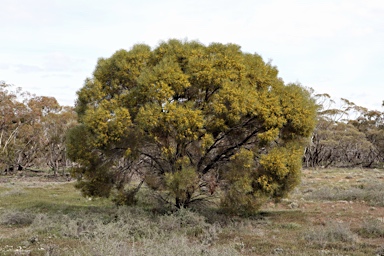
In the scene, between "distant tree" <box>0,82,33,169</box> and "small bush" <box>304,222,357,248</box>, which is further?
A: "distant tree" <box>0,82,33,169</box>

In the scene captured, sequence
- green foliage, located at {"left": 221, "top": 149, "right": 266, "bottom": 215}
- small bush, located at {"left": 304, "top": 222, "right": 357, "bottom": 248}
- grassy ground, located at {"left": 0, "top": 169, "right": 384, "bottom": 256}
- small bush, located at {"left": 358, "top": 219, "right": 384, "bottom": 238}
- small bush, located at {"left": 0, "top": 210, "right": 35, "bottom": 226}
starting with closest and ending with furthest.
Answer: grassy ground, located at {"left": 0, "top": 169, "right": 384, "bottom": 256} → small bush, located at {"left": 304, "top": 222, "right": 357, "bottom": 248} → small bush, located at {"left": 358, "top": 219, "right": 384, "bottom": 238} → green foliage, located at {"left": 221, "top": 149, "right": 266, "bottom": 215} → small bush, located at {"left": 0, "top": 210, "right": 35, "bottom": 226}

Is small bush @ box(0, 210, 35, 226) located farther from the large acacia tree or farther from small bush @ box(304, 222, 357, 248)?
small bush @ box(304, 222, 357, 248)

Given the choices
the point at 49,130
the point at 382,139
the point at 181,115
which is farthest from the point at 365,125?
the point at 181,115

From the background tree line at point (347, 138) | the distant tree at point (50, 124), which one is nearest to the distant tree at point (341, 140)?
the background tree line at point (347, 138)

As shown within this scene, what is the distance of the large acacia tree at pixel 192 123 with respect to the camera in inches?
483

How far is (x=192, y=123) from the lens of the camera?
39.2 feet

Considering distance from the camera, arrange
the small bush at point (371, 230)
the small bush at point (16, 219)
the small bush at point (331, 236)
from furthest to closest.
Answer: the small bush at point (16, 219), the small bush at point (371, 230), the small bush at point (331, 236)

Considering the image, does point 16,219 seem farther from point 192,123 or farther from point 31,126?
point 31,126

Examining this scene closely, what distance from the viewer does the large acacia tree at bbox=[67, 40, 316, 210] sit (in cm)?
1226

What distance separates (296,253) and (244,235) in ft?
8.83

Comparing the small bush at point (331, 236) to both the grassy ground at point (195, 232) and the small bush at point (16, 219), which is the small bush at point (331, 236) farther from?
the small bush at point (16, 219)

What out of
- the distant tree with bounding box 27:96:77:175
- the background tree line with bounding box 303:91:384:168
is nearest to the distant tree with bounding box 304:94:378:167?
the background tree line with bounding box 303:91:384:168

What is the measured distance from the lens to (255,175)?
12914 millimetres

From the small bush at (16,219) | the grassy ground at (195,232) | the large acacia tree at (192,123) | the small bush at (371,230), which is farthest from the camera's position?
the small bush at (16,219)
